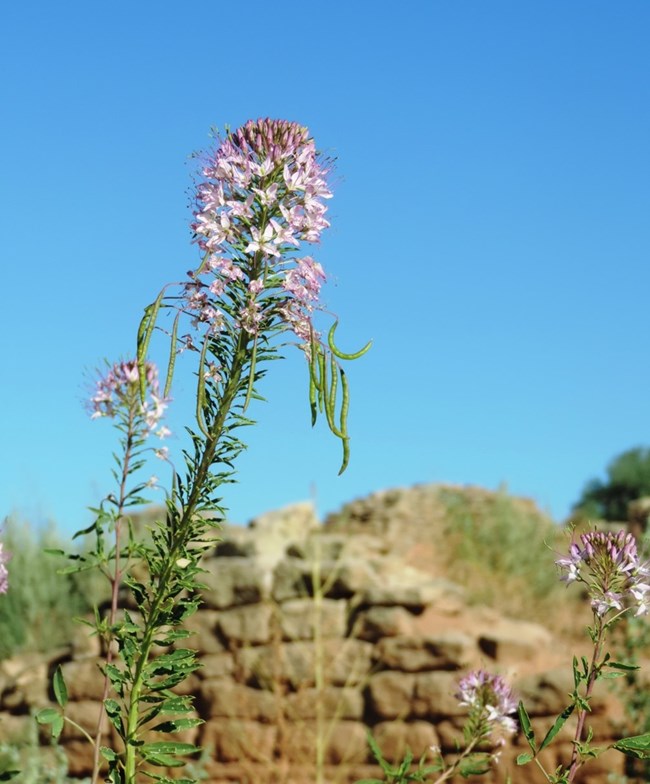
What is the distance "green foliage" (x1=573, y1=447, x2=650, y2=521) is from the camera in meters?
29.0

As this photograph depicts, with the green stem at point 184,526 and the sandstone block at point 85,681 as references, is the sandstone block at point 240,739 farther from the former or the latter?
the green stem at point 184,526

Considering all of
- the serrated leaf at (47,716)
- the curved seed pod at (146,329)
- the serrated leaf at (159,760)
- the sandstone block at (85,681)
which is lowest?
the serrated leaf at (159,760)

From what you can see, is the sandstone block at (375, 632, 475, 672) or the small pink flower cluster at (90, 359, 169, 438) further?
the sandstone block at (375, 632, 475, 672)

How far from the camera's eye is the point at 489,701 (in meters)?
3.53

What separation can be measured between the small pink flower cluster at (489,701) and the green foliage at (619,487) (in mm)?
25636

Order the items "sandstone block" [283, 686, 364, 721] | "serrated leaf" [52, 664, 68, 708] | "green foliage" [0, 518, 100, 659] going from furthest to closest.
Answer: "green foliage" [0, 518, 100, 659] → "sandstone block" [283, 686, 364, 721] → "serrated leaf" [52, 664, 68, 708]

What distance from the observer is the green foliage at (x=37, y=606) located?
10680 millimetres

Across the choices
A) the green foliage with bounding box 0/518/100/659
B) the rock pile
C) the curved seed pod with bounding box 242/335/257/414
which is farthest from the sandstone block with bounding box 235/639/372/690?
the curved seed pod with bounding box 242/335/257/414

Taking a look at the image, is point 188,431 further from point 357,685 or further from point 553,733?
point 357,685

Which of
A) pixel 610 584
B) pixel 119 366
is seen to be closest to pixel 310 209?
pixel 119 366

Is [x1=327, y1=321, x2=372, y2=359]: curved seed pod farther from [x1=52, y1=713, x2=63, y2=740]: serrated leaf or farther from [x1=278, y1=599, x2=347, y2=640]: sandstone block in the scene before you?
[x1=278, y1=599, x2=347, y2=640]: sandstone block

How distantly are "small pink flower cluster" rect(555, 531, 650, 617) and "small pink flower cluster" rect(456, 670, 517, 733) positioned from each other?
2.85 feet

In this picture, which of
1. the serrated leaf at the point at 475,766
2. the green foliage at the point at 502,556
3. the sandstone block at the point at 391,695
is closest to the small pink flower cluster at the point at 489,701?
the serrated leaf at the point at 475,766

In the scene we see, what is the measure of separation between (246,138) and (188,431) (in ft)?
2.62
